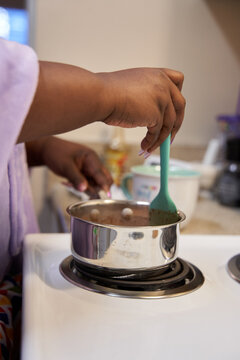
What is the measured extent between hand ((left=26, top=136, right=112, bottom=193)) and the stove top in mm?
271

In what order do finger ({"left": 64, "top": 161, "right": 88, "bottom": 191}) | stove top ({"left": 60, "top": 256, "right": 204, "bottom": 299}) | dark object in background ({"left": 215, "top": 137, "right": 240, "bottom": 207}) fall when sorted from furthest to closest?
dark object in background ({"left": 215, "top": 137, "right": 240, "bottom": 207}), finger ({"left": 64, "top": 161, "right": 88, "bottom": 191}), stove top ({"left": 60, "top": 256, "right": 204, "bottom": 299})

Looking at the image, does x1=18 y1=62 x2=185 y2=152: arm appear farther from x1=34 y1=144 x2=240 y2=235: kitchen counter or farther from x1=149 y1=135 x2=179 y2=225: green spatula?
x1=34 y1=144 x2=240 y2=235: kitchen counter

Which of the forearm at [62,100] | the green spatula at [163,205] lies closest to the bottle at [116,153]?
the green spatula at [163,205]

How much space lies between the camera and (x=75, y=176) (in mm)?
716

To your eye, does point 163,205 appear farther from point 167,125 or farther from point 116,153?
point 116,153

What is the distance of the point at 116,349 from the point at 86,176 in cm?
46

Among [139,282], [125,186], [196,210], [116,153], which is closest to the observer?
[139,282]

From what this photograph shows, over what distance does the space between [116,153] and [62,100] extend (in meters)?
0.97

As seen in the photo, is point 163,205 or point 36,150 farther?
point 36,150

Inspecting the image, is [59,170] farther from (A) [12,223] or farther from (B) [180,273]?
(B) [180,273]

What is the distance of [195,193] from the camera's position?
0.80 meters

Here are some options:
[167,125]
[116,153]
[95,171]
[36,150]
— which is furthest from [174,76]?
[116,153]

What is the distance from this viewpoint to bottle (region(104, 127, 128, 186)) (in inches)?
50.5

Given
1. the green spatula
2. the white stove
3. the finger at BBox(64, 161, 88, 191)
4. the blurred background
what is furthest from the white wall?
the white stove
